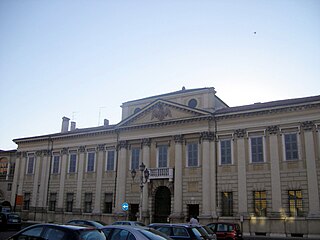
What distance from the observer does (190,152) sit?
109ft

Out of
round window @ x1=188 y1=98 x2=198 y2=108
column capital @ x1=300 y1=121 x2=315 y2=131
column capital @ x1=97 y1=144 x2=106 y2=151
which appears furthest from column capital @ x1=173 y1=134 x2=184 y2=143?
column capital @ x1=300 y1=121 x2=315 y2=131

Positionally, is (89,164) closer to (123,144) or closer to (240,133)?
(123,144)

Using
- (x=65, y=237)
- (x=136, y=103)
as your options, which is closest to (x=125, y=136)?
(x=136, y=103)

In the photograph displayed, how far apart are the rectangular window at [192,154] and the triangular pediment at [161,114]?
8.68ft

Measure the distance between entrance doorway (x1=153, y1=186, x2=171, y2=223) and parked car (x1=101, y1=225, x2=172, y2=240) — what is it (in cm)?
2260

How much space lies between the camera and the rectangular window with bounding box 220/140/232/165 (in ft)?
103

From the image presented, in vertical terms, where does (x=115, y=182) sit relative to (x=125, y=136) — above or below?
below

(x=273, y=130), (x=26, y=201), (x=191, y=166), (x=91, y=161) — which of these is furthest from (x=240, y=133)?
(x=26, y=201)

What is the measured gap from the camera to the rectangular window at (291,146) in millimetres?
28486

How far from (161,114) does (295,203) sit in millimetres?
14696

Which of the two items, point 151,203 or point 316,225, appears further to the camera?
point 151,203

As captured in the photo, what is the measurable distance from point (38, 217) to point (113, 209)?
1110 cm

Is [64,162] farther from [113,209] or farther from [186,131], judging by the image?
[186,131]

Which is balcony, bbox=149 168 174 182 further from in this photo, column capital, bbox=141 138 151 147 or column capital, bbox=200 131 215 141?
column capital, bbox=200 131 215 141
